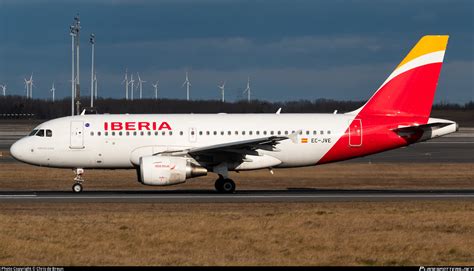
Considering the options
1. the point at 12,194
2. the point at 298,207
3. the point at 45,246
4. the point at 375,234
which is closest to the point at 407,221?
the point at 375,234

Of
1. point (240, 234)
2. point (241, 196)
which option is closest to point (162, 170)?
point (241, 196)

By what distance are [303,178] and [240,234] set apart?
22.9 m

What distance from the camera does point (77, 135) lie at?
3738 cm

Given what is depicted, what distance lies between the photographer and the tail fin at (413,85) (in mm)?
37469

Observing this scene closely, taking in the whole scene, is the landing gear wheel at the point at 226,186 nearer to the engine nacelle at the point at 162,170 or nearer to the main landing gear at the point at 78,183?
the engine nacelle at the point at 162,170

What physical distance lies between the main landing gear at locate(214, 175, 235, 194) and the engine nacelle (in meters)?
1.95

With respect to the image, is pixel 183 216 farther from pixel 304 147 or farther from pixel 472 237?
pixel 304 147

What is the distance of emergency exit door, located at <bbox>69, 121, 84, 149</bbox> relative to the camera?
3728 centimetres

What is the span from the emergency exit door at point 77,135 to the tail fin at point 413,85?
37.9 ft

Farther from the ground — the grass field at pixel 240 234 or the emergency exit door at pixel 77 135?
the emergency exit door at pixel 77 135

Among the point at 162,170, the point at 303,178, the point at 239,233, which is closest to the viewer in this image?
the point at 239,233

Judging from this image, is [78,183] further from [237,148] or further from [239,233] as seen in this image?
[239,233]

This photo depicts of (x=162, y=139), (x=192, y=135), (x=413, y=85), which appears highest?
(x=413, y=85)

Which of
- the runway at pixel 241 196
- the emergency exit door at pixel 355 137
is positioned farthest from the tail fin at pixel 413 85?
the runway at pixel 241 196
